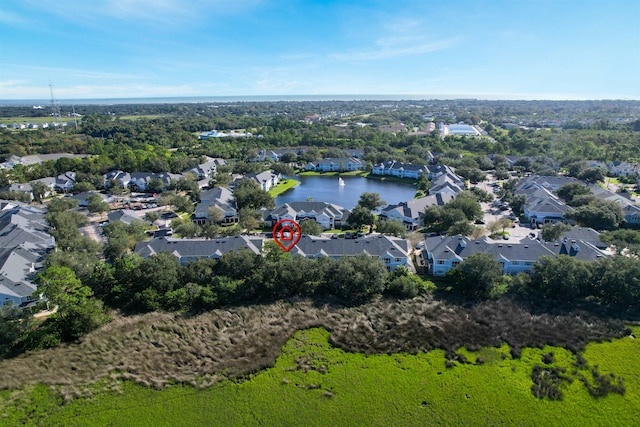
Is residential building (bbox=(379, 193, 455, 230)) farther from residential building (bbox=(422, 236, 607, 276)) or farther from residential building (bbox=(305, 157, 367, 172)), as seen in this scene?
residential building (bbox=(305, 157, 367, 172))

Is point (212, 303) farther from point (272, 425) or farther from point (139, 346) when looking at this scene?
point (272, 425)

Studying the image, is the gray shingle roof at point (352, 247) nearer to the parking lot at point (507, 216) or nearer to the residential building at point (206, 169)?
the parking lot at point (507, 216)

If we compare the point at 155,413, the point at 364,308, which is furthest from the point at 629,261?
the point at 155,413

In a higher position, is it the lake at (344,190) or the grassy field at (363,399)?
the lake at (344,190)

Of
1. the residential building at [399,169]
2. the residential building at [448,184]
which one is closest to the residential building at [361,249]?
the residential building at [448,184]

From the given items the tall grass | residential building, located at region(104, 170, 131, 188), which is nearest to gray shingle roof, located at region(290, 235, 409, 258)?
the tall grass
